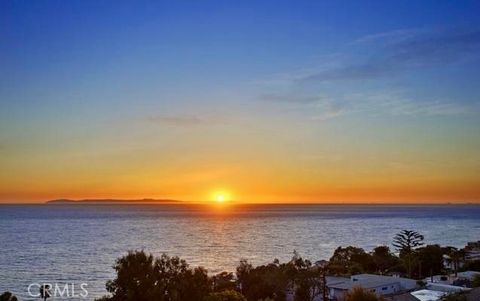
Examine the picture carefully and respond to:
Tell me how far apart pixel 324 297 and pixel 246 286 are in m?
7.50

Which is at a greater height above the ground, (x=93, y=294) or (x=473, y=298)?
(x=473, y=298)

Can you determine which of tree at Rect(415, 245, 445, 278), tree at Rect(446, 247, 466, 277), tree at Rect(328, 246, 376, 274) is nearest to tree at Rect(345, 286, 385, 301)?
tree at Rect(328, 246, 376, 274)

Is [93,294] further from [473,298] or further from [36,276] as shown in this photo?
[473,298]

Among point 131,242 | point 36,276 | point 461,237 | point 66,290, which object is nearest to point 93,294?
point 66,290

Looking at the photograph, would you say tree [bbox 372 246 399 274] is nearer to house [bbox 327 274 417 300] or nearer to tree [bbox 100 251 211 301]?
house [bbox 327 274 417 300]

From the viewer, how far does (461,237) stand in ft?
426

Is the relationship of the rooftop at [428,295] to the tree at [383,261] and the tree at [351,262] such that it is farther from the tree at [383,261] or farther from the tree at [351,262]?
the tree at [383,261]

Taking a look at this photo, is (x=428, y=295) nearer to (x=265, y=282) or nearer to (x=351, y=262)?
(x=265, y=282)

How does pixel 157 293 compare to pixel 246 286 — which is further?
pixel 246 286

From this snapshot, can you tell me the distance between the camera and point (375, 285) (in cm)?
4103

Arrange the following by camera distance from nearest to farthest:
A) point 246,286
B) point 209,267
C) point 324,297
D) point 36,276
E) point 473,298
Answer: point 473,298
point 324,297
point 246,286
point 36,276
point 209,267

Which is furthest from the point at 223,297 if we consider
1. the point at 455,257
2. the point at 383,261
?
the point at 455,257

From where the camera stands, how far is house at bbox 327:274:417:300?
4087cm

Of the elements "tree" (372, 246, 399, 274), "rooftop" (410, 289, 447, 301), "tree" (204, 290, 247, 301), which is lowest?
"tree" (372, 246, 399, 274)
